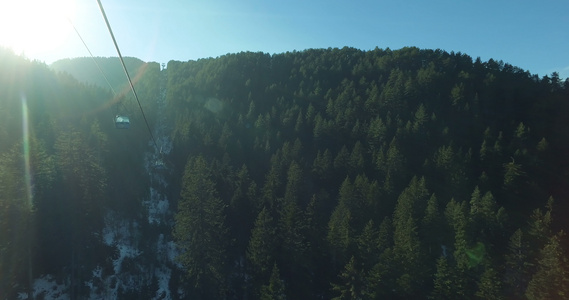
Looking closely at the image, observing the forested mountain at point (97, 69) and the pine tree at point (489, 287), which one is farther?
the forested mountain at point (97, 69)

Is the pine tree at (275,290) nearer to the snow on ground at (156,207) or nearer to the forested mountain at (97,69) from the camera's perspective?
the snow on ground at (156,207)

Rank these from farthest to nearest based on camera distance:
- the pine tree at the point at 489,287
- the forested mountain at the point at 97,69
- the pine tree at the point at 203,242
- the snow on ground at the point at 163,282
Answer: the forested mountain at the point at 97,69 → the snow on ground at the point at 163,282 → the pine tree at the point at 203,242 → the pine tree at the point at 489,287

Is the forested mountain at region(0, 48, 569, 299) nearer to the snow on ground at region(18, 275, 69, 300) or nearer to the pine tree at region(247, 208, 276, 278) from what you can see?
the pine tree at region(247, 208, 276, 278)

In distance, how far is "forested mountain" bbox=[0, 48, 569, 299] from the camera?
29719 millimetres

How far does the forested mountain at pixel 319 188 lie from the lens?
29719mm

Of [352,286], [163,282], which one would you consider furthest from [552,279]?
[163,282]

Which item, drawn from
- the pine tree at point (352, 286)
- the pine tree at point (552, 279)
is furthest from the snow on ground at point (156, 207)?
the pine tree at point (552, 279)

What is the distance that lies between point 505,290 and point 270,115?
5501cm

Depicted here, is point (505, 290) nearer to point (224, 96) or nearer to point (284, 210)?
point (284, 210)

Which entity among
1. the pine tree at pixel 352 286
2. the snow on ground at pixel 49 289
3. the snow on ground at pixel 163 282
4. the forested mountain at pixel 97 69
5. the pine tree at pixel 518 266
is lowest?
the snow on ground at pixel 163 282

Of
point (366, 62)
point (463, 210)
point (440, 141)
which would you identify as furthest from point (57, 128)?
point (366, 62)

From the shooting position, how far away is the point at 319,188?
52.4 metres

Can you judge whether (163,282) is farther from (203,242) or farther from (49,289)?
(49,289)

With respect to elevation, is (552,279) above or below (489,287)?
above
